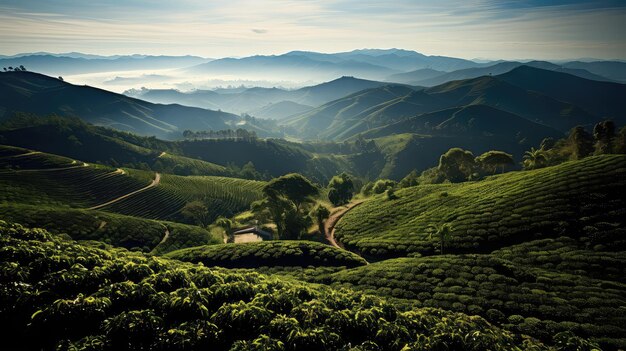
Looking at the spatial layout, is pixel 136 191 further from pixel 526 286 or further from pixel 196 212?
pixel 526 286

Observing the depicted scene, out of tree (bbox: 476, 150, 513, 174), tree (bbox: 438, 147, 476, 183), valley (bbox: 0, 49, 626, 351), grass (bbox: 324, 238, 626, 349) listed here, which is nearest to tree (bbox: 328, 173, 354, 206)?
valley (bbox: 0, 49, 626, 351)

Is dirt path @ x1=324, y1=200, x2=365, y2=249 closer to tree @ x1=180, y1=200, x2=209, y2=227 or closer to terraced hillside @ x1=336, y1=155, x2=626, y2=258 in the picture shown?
terraced hillside @ x1=336, y1=155, x2=626, y2=258

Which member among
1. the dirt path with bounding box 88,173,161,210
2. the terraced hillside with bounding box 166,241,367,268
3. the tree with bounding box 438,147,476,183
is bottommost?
the dirt path with bounding box 88,173,161,210

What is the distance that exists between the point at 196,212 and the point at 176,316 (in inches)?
3895

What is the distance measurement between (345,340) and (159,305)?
11.9 metres

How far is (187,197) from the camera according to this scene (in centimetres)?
12519

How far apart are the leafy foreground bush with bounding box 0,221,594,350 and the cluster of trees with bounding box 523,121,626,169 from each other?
91859 millimetres

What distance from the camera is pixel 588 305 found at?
3058cm

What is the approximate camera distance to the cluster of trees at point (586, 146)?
88.8 metres

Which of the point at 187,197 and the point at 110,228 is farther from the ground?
the point at 110,228

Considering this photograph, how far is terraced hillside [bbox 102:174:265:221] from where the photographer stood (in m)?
111

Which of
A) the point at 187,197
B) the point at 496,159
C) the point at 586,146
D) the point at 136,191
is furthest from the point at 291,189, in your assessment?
the point at 586,146

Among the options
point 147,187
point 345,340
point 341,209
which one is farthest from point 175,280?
point 147,187

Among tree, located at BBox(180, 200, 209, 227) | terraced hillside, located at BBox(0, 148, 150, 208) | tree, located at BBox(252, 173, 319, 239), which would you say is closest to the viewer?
tree, located at BBox(252, 173, 319, 239)
